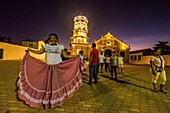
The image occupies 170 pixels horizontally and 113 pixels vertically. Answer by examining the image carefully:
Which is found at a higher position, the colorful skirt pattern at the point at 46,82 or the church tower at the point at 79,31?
the church tower at the point at 79,31

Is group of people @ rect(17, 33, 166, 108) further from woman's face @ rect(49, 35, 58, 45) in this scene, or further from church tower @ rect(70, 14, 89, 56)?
church tower @ rect(70, 14, 89, 56)

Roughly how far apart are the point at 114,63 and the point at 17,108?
687 cm

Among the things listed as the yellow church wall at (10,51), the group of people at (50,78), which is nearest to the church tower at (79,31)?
the yellow church wall at (10,51)

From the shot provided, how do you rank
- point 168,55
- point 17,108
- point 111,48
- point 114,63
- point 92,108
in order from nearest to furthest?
point 17,108 → point 92,108 → point 114,63 → point 168,55 → point 111,48

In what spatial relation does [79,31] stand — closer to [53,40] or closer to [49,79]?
[53,40]

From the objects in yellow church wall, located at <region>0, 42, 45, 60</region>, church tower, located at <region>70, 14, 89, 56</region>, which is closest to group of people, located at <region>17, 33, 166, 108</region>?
yellow church wall, located at <region>0, 42, 45, 60</region>

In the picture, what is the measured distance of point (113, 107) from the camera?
14.5 ft

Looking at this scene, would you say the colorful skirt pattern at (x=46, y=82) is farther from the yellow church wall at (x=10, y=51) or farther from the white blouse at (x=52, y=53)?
the yellow church wall at (x=10, y=51)

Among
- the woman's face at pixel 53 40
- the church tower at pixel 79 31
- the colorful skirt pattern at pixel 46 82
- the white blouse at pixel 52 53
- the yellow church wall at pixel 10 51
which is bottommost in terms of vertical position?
the colorful skirt pattern at pixel 46 82

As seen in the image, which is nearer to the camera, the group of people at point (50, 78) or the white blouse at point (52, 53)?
the group of people at point (50, 78)

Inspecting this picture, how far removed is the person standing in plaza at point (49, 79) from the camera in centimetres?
414

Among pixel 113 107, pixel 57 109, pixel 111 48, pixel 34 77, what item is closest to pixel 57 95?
pixel 57 109

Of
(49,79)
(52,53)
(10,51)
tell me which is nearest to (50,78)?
(49,79)

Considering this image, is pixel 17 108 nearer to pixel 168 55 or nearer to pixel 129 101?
pixel 129 101
